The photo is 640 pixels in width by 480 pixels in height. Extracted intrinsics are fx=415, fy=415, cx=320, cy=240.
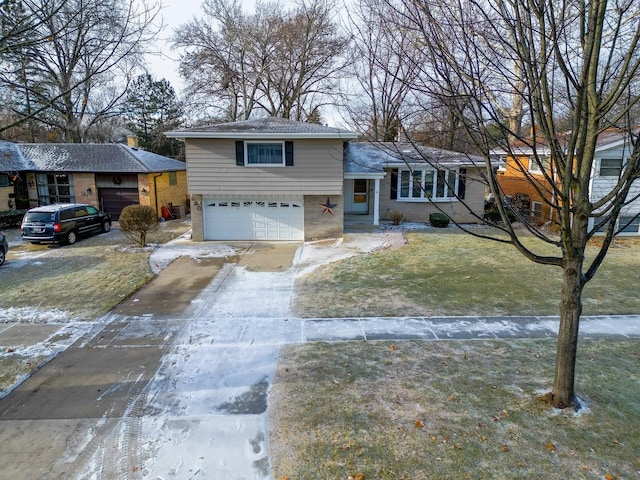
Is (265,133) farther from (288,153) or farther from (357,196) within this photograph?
(357,196)

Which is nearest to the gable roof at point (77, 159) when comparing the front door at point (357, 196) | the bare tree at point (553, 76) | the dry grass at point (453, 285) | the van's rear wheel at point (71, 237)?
the van's rear wheel at point (71, 237)

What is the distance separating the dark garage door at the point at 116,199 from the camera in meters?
22.5

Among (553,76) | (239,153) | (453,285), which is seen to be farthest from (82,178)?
(553,76)

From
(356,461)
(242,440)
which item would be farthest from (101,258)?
(356,461)

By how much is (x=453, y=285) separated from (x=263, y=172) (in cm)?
904

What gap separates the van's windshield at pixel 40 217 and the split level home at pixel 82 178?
238 inches

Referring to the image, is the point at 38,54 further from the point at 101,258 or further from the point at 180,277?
the point at 101,258

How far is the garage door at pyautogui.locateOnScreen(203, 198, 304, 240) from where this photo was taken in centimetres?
1711

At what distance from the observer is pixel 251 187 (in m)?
16.5

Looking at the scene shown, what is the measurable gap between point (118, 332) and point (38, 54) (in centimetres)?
580

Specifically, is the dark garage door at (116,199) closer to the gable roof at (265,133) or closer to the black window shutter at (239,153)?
the gable roof at (265,133)

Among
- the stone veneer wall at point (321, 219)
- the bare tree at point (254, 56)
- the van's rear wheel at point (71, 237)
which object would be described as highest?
the bare tree at point (254, 56)

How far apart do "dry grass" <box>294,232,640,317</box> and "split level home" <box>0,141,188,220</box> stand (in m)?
14.3

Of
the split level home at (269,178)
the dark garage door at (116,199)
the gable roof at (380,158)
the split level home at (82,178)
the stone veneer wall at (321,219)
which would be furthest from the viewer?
the dark garage door at (116,199)
